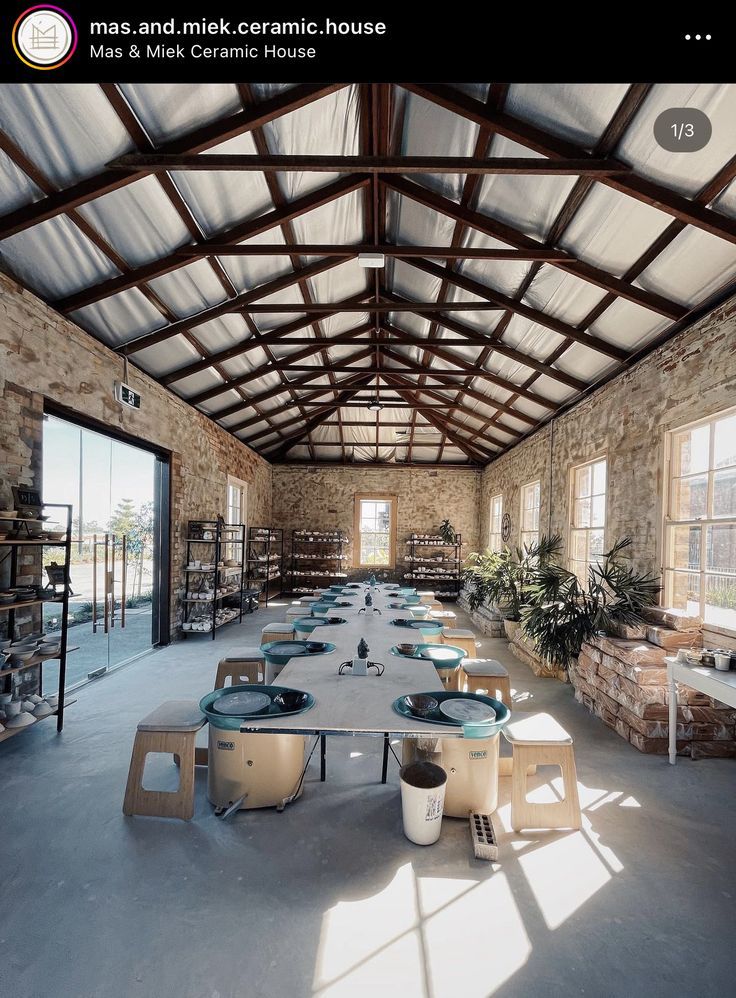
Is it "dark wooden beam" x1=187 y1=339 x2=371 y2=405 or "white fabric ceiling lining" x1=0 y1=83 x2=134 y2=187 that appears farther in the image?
"dark wooden beam" x1=187 y1=339 x2=371 y2=405

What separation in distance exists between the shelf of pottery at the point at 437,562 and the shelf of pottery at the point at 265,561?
3323 mm

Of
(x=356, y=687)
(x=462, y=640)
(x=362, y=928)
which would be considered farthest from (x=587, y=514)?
(x=362, y=928)

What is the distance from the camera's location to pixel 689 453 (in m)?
4.40

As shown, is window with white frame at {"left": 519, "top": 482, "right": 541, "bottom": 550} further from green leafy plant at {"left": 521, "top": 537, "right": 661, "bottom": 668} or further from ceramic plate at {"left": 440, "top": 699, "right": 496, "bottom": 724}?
ceramic plate at {"left": 440, "top": 699, "right": 496, "bottom": 724}

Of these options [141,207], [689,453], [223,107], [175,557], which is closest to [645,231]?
[689,453]

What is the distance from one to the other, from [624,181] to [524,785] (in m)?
3.93

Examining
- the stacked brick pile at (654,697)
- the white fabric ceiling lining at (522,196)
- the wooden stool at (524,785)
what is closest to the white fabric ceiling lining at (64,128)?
the white fabric ceiling lining at (522,196)

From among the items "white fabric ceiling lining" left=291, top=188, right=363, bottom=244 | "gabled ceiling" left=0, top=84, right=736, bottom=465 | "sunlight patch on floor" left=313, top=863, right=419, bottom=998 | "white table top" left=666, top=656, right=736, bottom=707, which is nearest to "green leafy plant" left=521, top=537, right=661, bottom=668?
"white table top" left=666, top=656, right=736, bottom=707

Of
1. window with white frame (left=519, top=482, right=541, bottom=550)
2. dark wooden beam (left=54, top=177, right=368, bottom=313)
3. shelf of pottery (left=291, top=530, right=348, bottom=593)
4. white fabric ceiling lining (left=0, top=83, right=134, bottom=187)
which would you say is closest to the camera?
white fabric ceiling lining (left=0, top=83, right=134, bottom=187)

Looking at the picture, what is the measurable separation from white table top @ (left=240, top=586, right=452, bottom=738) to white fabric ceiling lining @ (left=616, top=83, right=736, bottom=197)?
3.44 meters

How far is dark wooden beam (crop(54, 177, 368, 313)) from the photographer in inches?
170

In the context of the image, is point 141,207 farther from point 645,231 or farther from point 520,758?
point 520,758

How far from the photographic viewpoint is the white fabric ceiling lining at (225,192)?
366 cm

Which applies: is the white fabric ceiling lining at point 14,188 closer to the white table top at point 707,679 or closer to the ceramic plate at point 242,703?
the ceramic plate at point 242,703
